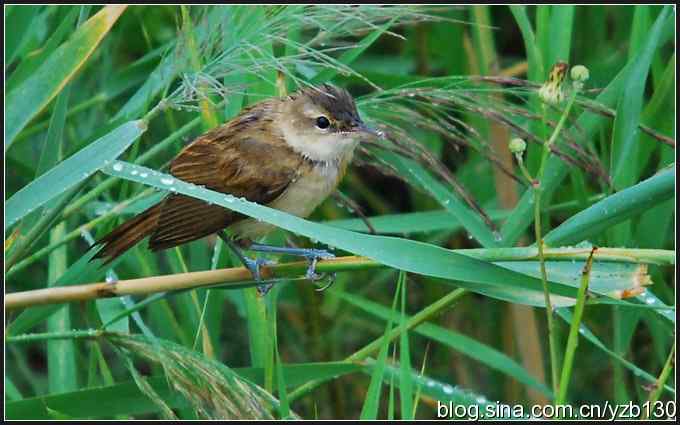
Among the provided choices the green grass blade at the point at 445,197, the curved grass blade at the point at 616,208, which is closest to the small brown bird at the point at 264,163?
the green grass blade at the point at 445,197

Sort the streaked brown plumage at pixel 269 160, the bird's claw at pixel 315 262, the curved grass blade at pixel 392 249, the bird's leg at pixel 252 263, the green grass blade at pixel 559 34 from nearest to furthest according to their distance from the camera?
the curved grass blade at pixel 392 249 → the bird's claw at pixel 315 262 → the bird's leg at pixel 252 263 → the streaked brown plumage at pixel 269 160 → the green grass blade at pixel 559 34

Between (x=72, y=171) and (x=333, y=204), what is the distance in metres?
1.79

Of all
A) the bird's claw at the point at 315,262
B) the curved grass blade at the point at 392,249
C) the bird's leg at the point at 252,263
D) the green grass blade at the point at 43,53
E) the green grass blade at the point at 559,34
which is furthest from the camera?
the green grass blade at the point at 559,34

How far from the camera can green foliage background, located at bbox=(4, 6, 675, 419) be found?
1.91m

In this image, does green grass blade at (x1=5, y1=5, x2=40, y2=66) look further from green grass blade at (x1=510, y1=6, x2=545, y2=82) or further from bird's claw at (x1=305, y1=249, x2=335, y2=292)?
green grass blade at (x1=510, y1=6, x2=545, y2=82)

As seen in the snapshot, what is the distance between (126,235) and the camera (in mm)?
2293

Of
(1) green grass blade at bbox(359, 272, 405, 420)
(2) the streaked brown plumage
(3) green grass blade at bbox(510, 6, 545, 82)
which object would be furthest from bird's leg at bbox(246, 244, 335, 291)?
(3) green grass blade at bbox(510, 6, 545, 82)

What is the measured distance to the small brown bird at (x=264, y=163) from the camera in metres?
2.42

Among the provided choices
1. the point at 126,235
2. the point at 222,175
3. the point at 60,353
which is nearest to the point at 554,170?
the point at 222,175

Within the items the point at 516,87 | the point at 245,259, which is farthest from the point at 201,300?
the point at 516,87

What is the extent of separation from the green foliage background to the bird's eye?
0.13 meters

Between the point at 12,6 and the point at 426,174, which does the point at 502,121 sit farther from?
the point at 12,6

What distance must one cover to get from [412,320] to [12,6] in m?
1.10

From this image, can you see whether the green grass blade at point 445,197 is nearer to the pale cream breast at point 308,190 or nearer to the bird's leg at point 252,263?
the pale cream breast at point 308,190
